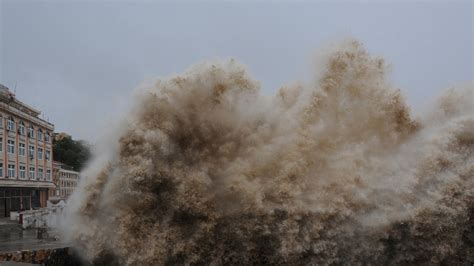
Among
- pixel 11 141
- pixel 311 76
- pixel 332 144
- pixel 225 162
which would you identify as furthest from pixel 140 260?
pixel 11 141

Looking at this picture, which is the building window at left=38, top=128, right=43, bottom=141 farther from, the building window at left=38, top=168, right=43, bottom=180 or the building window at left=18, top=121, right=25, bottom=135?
the building window at left=18, top=121, right=25, bottom=135

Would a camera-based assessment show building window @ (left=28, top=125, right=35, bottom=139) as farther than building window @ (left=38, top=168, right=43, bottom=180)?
No

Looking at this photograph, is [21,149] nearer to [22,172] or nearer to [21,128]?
[21,128]

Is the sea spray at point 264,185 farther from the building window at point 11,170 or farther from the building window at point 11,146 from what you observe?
the building window at point 11,170

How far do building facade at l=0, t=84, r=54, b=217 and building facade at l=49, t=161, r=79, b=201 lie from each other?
6.02 meters

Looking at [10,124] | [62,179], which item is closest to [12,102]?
[10,124]

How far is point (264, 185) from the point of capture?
8188mm

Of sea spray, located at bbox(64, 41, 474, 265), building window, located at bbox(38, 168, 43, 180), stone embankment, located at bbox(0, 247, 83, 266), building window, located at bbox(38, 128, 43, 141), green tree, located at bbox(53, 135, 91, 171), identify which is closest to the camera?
sea spray, located at bbox(64, 41, 474, 265)

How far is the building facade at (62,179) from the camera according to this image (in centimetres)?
5763

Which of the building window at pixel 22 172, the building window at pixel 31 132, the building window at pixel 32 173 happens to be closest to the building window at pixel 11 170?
the building window at pixel 22 172

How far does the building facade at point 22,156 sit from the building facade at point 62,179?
237 inches

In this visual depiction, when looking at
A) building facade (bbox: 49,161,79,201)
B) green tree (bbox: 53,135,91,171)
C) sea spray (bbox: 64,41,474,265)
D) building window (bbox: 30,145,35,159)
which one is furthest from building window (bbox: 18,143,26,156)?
sea spray (bbox: 64,41,474,265)

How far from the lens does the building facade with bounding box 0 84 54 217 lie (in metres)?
39.3

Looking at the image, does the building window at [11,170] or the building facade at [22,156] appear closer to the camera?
the building facade at [22,156]
